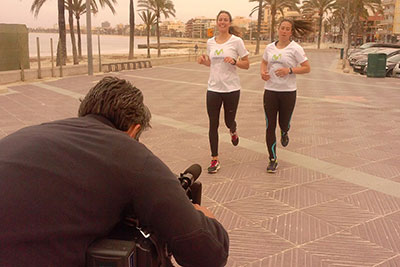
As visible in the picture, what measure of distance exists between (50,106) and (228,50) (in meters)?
6.96

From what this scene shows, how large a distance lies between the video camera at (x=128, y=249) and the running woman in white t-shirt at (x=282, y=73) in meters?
4.02

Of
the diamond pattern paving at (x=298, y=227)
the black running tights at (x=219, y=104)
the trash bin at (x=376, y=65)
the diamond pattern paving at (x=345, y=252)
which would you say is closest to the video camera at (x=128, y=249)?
the diamond pattern paving at (x=345, y=252)

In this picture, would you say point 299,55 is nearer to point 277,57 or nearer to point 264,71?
point 277,57

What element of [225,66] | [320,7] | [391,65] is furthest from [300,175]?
[320,7]

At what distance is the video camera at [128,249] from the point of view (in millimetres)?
1475

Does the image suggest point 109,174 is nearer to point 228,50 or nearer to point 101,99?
point 101,99

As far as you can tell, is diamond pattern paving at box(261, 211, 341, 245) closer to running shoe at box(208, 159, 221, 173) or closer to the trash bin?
running shoe at box(208, 159, 221, 173)

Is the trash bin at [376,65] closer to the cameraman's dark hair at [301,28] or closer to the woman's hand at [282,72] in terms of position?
the cameraman's dark hair at [301,28]

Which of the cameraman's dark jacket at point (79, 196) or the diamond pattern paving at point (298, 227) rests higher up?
the cameraman's dark jacket at point (79, 196)

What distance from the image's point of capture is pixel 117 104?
1768 millimetres

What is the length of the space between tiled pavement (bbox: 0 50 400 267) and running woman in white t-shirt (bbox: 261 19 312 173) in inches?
29.7

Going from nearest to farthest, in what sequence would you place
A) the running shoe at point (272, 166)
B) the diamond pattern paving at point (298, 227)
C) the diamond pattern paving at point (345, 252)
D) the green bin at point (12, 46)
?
1. the diamond pattern paving at point (345, 252)
2. the diamond pattern paving at point (298, 227)
3. the running shoe at point (272, 166)
4. the green bin at point (12, 46)

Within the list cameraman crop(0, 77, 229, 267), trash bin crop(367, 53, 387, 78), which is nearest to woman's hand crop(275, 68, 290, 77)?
cameraman crop(0, 77, 229, 267)

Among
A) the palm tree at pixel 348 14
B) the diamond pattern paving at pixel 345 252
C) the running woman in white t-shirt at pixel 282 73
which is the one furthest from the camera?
the palm tree at pixel 348 14
